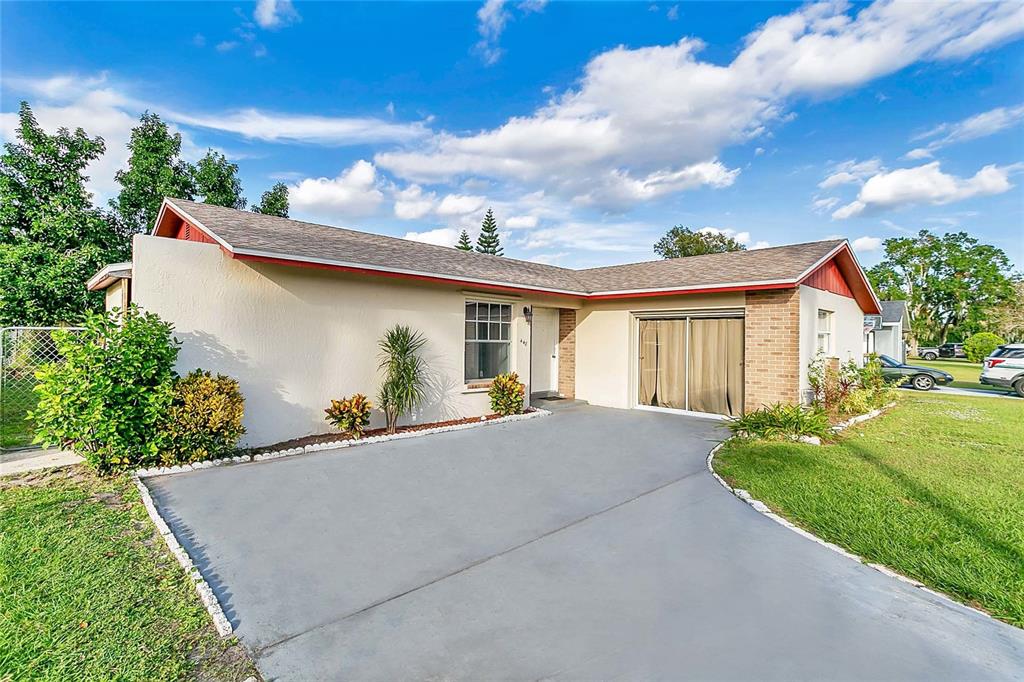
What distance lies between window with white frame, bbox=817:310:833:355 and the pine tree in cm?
4166

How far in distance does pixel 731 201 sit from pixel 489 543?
18764mm

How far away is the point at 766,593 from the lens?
129 inches

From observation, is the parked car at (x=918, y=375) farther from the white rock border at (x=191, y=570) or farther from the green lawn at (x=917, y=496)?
the white rock border at (x=191, y=570)

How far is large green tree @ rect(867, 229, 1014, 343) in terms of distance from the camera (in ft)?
148

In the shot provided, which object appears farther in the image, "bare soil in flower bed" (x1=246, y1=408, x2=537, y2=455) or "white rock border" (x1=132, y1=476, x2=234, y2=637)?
"bare soil in flower bed" (x1=246, y1=408, x2=537, y2=455)

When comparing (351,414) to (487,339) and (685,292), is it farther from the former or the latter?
(685,292)

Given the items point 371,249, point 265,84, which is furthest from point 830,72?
point 265,84

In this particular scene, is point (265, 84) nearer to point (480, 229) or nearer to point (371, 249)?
point (371, 249)

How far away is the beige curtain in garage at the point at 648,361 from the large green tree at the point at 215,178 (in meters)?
16.2

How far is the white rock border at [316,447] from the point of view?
19.6ft

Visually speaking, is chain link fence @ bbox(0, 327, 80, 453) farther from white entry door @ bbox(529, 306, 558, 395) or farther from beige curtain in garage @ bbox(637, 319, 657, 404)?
beige curtain in garage @ bbox(637, 319, 657, 404)

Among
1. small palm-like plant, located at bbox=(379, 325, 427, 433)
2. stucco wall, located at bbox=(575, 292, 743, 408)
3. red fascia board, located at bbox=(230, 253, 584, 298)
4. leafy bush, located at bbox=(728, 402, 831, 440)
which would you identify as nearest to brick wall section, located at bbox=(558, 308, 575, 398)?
stucco wall, located at bbox=(575, 292, 743, 408)

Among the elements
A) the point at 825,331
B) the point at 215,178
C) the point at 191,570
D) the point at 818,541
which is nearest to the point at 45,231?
the point at 215,178

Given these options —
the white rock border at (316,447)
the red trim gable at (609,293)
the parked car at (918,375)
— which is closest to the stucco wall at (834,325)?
the red trim gable at (609,293)
